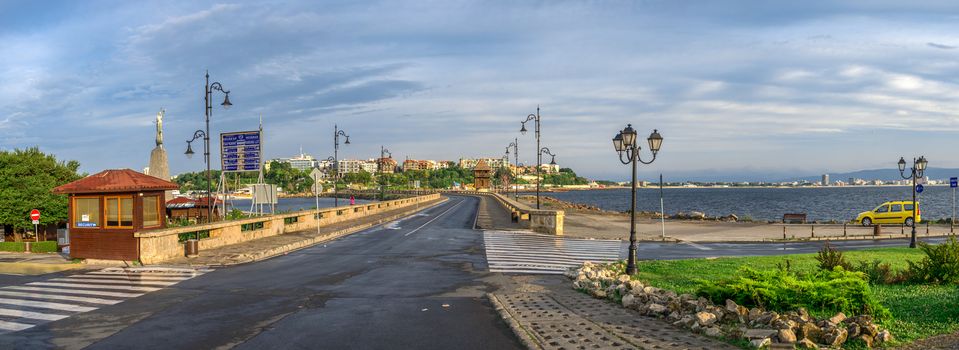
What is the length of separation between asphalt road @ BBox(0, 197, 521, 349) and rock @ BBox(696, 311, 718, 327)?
9.63 ft

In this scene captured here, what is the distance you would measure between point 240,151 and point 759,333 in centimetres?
3834

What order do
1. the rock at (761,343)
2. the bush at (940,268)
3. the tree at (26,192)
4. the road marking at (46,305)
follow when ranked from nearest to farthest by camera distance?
the rock at (761,343) < the road marking at (46,305) < the bush at (940,268) < the tree at (26,192)

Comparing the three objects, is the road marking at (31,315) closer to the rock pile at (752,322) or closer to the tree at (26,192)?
→ the rock pile at (752,322)

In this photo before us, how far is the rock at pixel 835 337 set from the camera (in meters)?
8.05

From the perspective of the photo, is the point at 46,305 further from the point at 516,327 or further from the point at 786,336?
the point at 786,336

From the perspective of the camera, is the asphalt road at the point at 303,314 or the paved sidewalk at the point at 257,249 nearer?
the asphalt road at the point at 303,314

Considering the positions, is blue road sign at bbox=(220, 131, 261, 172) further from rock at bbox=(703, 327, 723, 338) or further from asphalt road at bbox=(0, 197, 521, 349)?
rock at bbox=(703, 327, 723, 338)

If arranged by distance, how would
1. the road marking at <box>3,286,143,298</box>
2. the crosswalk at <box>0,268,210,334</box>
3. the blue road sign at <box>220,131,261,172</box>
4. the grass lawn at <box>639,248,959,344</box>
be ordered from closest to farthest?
the grass lawn at <box>639,248,959,344</box> → the crosswalk at <box>0,268,210,334</box> → the road marking at <box>3,286,143,298</box> → the blue road sign at <box>220,131,261,172</box>

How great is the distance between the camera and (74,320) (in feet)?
36.5

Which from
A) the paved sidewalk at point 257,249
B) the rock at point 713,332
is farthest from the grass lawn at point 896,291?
the paved sidewalk at point 257,249

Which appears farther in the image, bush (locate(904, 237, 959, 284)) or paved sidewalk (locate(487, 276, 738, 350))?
bush (locate(904, 237, 959, 284))

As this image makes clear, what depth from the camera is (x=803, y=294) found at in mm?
10281

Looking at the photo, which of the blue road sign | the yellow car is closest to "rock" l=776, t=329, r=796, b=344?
the blue road sign

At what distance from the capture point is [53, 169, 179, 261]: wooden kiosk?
19845 mm
